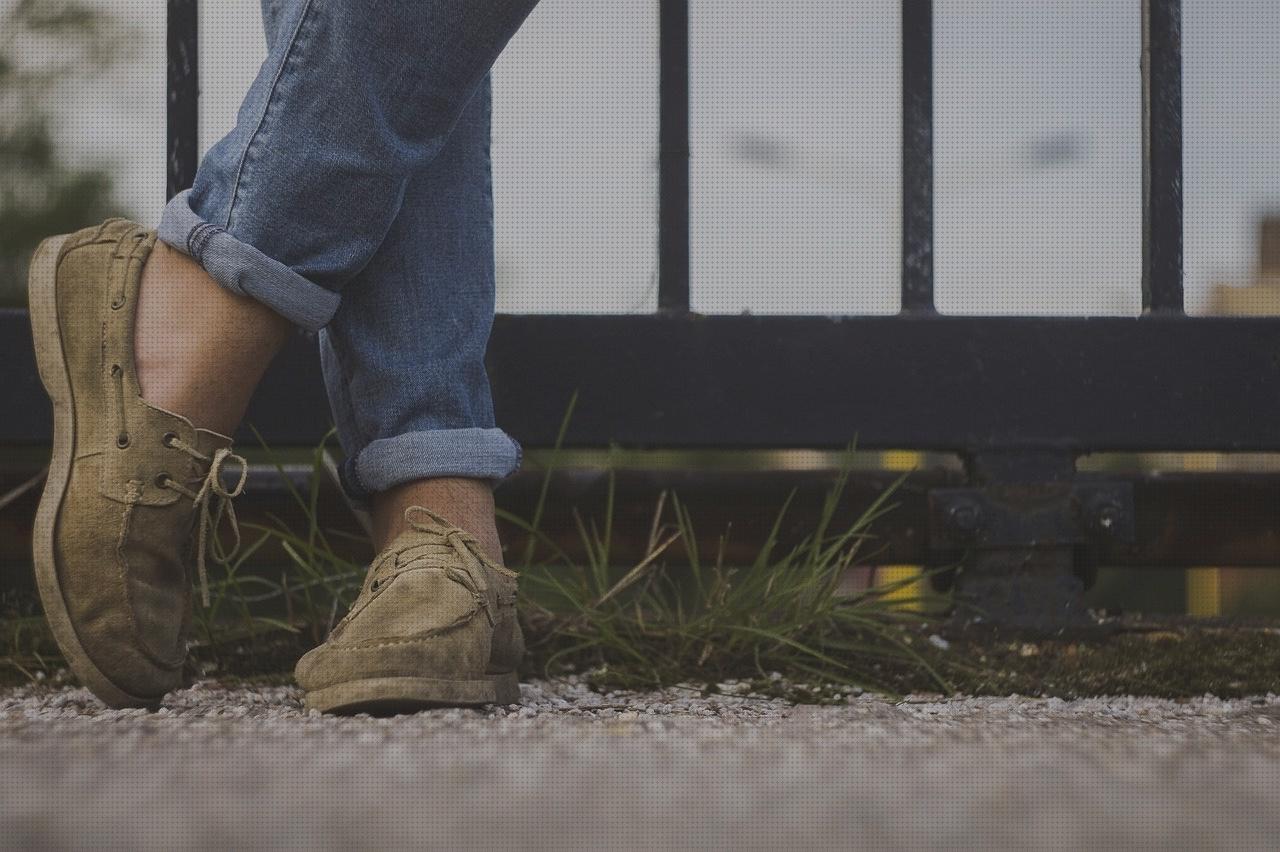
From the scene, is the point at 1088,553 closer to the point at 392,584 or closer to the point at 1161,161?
the point at 1161,161

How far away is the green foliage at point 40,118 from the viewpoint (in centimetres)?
250

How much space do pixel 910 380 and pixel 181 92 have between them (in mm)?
954

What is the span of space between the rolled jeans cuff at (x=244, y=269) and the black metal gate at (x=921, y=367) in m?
0.48

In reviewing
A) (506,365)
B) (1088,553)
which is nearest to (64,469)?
(506,365)

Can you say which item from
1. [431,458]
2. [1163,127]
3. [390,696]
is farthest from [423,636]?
[1163,127]

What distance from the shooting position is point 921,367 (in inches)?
56.4

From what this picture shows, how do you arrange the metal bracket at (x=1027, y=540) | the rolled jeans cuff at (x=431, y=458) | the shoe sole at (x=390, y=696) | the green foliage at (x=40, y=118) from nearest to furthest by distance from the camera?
the shoe sole at (x=390, y=696) → the rolled jeans cuff at (x=431, y=458) → the metal bracket at (x=1027, y=540) → the green foliage at (x=40, y=118)

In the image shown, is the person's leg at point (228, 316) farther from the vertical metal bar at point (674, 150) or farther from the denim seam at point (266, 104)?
the vertical metal bar at point (674, 150)

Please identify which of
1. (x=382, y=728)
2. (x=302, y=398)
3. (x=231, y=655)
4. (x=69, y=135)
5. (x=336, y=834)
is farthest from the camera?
(x=69, y=135)

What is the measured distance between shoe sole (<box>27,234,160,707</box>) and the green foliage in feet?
3.10

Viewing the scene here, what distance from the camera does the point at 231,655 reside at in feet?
3.85

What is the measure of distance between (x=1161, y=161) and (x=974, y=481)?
45 cm

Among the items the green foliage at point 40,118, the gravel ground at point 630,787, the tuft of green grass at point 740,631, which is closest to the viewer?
the gravel ground at point 630,787

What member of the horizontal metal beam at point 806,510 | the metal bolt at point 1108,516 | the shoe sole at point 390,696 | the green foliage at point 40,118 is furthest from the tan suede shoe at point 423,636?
the green foliage at point 40,118
